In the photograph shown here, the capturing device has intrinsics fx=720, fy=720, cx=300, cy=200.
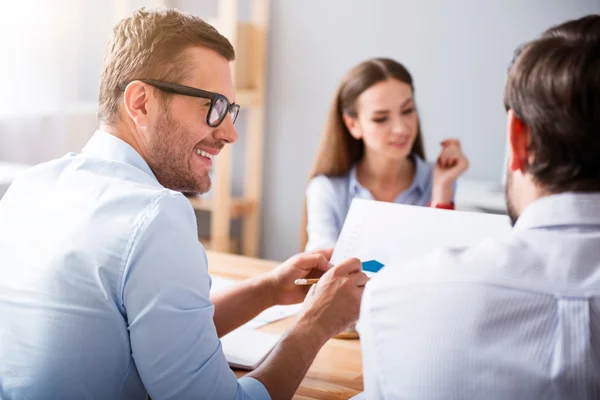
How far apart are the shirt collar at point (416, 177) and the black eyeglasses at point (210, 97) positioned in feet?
4.03

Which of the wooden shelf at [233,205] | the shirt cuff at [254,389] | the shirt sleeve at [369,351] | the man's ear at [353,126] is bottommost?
the wooden shelf at [233,205]

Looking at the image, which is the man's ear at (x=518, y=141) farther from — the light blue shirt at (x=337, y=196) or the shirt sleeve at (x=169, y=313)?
the light blue shirt at (x=337, y=196)

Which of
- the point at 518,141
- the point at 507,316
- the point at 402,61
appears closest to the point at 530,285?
the point at 507,316

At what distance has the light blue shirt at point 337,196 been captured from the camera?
239 centimetres

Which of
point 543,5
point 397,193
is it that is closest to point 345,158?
point 397,193

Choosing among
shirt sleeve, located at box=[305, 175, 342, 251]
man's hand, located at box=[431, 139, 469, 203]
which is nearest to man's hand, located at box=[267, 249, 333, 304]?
shirt sleeve, located at box=[305, 175, 342, 251]

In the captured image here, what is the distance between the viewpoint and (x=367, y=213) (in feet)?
4.85

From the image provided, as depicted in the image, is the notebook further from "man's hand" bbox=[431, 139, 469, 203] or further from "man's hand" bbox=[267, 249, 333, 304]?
"man's hand" bbox=[431, 139, 469, 203]

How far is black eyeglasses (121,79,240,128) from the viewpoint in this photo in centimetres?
120

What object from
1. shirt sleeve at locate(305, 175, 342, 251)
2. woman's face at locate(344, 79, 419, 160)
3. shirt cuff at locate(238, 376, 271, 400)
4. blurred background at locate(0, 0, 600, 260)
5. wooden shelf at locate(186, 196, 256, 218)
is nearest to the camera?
shirt cuff at locate(238, 376, 271, 400)

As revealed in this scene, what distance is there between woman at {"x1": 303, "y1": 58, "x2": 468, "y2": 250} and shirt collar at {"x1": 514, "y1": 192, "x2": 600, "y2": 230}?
5.29 ft

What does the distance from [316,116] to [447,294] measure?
2941 mm

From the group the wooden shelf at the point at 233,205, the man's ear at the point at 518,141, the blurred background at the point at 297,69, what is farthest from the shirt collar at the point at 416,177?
the man's ear at the point at 518,141

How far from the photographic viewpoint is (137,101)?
1.20 metres
